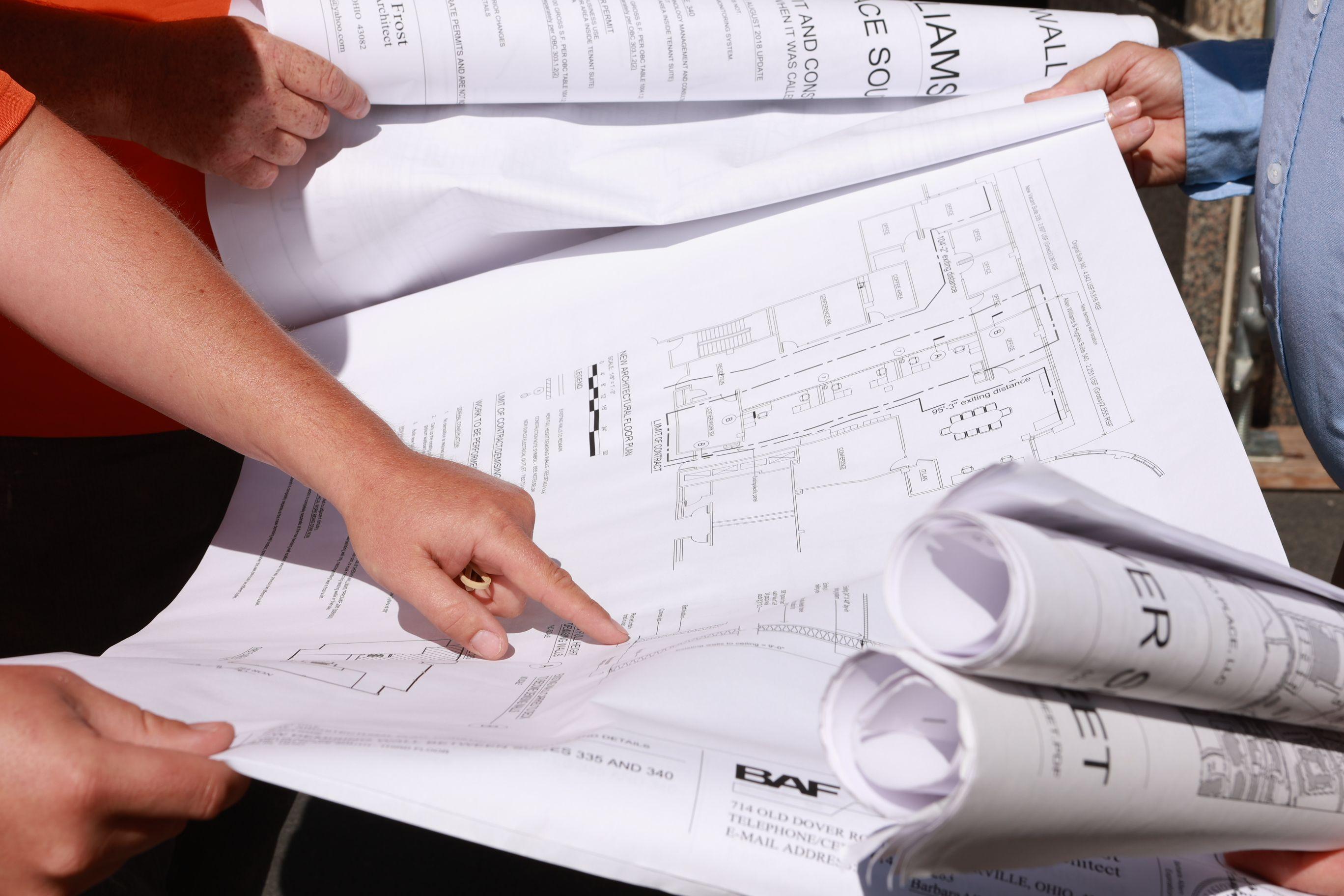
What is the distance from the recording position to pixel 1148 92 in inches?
34.8

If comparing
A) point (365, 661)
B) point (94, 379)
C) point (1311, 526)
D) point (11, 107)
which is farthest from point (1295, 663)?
point (1311, 526)

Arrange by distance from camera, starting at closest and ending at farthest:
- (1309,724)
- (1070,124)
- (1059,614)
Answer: (1059,614) → (1309,724) → (1070,124)

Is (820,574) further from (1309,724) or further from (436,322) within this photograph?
(436,322)

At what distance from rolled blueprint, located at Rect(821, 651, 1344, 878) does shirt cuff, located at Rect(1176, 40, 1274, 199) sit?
2.26 ft

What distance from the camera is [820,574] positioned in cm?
64

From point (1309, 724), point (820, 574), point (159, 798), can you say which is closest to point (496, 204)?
point (820, 574)

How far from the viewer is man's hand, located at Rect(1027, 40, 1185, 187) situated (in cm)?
86

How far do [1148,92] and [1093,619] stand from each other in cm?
77

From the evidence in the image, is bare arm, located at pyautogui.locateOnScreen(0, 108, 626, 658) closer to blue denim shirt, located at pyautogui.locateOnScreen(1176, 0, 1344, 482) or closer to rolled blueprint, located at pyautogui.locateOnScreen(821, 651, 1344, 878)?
rolled blueprint, located at pyautogui.locateOnScreen(821, 651, 1344, 878)

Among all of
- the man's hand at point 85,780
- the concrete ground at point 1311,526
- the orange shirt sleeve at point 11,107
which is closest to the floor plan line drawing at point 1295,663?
the man's hand at point 85,780

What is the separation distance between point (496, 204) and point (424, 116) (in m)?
0.12

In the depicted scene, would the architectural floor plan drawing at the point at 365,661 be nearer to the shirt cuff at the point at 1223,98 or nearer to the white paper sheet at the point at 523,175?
the white paper sheet at the point at 523,175

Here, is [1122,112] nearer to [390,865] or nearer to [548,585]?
[548,585]

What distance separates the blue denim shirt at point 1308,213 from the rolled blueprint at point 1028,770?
0.41 metres
